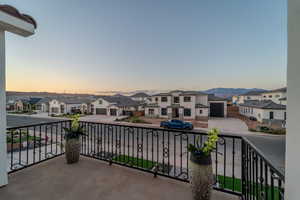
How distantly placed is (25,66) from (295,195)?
347 inches

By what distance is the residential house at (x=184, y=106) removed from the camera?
1583 cm

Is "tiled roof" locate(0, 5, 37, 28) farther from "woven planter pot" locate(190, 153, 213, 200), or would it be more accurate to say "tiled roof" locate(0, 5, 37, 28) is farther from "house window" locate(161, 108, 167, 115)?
"house window" locate(161, 108, 167, 115)

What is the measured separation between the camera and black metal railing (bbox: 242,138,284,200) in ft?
2.90

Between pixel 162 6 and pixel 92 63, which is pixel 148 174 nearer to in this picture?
pixel 162 6

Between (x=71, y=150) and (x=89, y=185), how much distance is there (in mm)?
949

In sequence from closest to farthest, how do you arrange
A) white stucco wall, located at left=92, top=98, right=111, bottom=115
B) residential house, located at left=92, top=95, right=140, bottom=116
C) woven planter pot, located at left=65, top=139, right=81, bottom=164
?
woven planter pot, located at left=65, top=139, right=81, bottom=164 < residential house, located at left=92, top=95, right=140, bottom=116 < white stucco wall, located at left=92, top=98, right=111, bottom=115

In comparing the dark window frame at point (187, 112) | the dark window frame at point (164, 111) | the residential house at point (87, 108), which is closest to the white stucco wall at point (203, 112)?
the dark window frame at point (187, 112)

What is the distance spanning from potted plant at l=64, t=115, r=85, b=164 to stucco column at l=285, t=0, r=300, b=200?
3.07 meters

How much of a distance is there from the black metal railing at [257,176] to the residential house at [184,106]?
47.4 ft

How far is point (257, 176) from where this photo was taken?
129 cm

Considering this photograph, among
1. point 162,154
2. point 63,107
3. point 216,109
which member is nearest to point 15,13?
point 162,154

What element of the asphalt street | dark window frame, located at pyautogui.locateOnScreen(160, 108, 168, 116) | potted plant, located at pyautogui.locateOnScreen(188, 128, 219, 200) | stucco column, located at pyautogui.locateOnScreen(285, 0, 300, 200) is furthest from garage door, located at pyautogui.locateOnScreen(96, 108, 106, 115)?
stucco column, located at pyautogui.locateOnScreen(285, 0, 300, 200)

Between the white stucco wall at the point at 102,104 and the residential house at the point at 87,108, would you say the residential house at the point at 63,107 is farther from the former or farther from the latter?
the white stucco wall at the point at 102,104

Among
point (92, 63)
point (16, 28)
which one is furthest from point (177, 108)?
point (16, 28)
